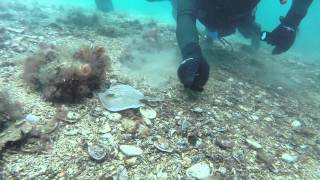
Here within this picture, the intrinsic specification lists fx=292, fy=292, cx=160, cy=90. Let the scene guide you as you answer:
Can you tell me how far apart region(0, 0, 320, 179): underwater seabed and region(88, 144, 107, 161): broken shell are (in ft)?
0.03

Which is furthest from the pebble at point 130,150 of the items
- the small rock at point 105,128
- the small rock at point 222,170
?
the small rock at point 222,170

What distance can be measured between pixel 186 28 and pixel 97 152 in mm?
3013

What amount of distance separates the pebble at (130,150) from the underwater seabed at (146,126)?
1cm

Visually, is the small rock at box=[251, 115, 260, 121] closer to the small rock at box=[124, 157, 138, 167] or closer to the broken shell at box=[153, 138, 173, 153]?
the broken shell at box=[153, 138, 173, 153]

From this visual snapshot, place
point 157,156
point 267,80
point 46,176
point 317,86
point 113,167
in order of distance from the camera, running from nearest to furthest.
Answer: point 46,176 < point 113,167 < point 157,156 < point 267,80 < point 317,86

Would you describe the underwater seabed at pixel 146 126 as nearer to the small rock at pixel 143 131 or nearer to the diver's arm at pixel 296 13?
the small rock at pixel 143 131

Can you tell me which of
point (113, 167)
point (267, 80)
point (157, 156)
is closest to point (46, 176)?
point (113, 167)

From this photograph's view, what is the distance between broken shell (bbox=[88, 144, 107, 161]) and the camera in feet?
9.21

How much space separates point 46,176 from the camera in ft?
8.24

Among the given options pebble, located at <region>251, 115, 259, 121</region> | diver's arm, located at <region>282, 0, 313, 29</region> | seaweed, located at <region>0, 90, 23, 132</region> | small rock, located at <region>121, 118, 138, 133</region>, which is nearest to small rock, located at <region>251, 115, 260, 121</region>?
pebble, located at <region>251, 115, 259, 121</region>

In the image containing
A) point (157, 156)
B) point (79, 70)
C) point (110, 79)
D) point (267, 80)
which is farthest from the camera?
point (267, 80)

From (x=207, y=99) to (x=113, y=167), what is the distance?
2107 millimetres

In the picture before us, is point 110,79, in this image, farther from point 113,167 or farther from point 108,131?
point 113,167

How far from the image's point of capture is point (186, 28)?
512cm
